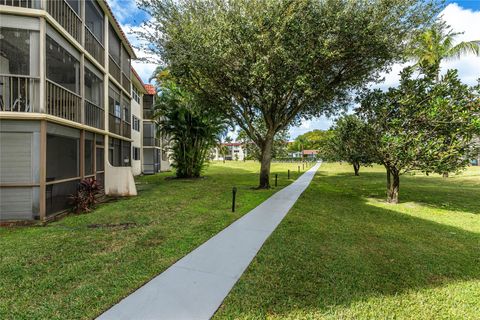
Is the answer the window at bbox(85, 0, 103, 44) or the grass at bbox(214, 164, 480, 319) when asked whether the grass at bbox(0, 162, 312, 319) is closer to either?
the grass at bbox(214, 164, 480, 319)

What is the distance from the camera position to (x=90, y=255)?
4.72 meters

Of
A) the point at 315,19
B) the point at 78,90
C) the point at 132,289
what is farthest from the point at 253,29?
the point at 132,289

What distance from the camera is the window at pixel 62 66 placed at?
812 cm

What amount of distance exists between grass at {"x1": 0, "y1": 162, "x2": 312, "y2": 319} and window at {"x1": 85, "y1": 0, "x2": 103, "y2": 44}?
947 cm

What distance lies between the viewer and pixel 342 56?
35.3 ft

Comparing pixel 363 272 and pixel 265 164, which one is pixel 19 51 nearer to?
pixel 363 272

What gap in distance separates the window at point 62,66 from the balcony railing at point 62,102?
70 cm

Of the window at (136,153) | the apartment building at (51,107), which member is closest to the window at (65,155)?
the apartment building at (51,107)

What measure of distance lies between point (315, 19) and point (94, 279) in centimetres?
1160

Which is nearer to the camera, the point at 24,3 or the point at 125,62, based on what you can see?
the point at 24,3

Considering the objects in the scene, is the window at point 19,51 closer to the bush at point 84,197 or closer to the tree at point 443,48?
the bush at point 84,197

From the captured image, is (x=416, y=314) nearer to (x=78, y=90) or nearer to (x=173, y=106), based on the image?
(x=78, y=90)

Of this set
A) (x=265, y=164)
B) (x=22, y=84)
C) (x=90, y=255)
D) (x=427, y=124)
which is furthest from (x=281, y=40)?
(x=90, y=255)

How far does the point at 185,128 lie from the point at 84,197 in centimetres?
1173
